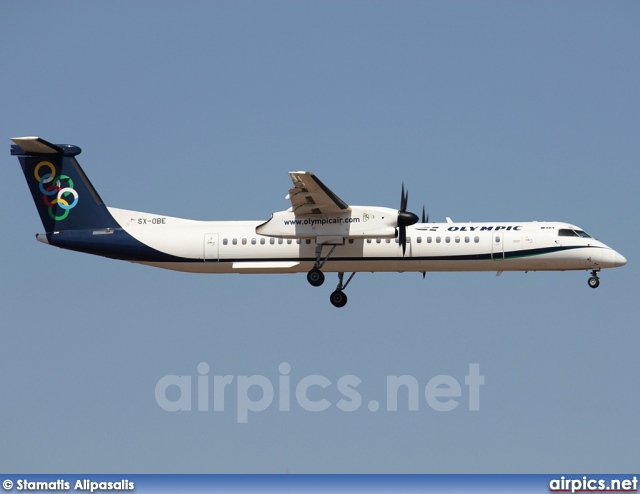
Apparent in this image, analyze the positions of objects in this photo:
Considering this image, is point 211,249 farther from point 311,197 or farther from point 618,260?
point 618,260

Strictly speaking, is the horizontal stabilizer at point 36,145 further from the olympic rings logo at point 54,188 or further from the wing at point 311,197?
the wing at point 311,197

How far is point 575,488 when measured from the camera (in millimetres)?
54156

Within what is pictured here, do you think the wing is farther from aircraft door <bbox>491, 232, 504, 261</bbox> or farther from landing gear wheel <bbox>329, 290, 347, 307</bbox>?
aircraft door <bbox>491, 232, 504, 261</bbox>

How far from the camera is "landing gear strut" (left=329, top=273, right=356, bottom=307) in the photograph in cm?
5916

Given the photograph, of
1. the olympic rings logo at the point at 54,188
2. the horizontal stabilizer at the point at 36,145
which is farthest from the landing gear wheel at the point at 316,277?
the horizontal stabilizer at the point at 36,145

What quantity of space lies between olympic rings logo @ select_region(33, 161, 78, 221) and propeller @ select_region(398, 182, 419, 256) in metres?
11.7

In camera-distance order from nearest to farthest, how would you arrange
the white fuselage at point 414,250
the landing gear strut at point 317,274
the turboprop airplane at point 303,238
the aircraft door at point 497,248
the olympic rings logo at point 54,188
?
the turboprop airplane at point 303,238
the aircraft door at point 497,248
the white fuselage at point 414,250
the landing gear strut at point 317,274
the olympic rings logo at point 54,188

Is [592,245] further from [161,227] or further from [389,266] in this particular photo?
[161,227]

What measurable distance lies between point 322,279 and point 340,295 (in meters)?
1.34

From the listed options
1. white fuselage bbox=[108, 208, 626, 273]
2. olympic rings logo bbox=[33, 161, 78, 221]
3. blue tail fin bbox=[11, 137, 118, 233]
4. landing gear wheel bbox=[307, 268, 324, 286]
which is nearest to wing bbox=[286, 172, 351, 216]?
white fuselage bbox=[108, 208, 626, 273]

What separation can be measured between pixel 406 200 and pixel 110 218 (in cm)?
1058

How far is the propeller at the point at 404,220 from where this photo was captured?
5647 cm

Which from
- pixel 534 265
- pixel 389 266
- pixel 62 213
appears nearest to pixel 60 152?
pixel 62 213

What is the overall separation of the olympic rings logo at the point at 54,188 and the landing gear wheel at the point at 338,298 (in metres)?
9.63
